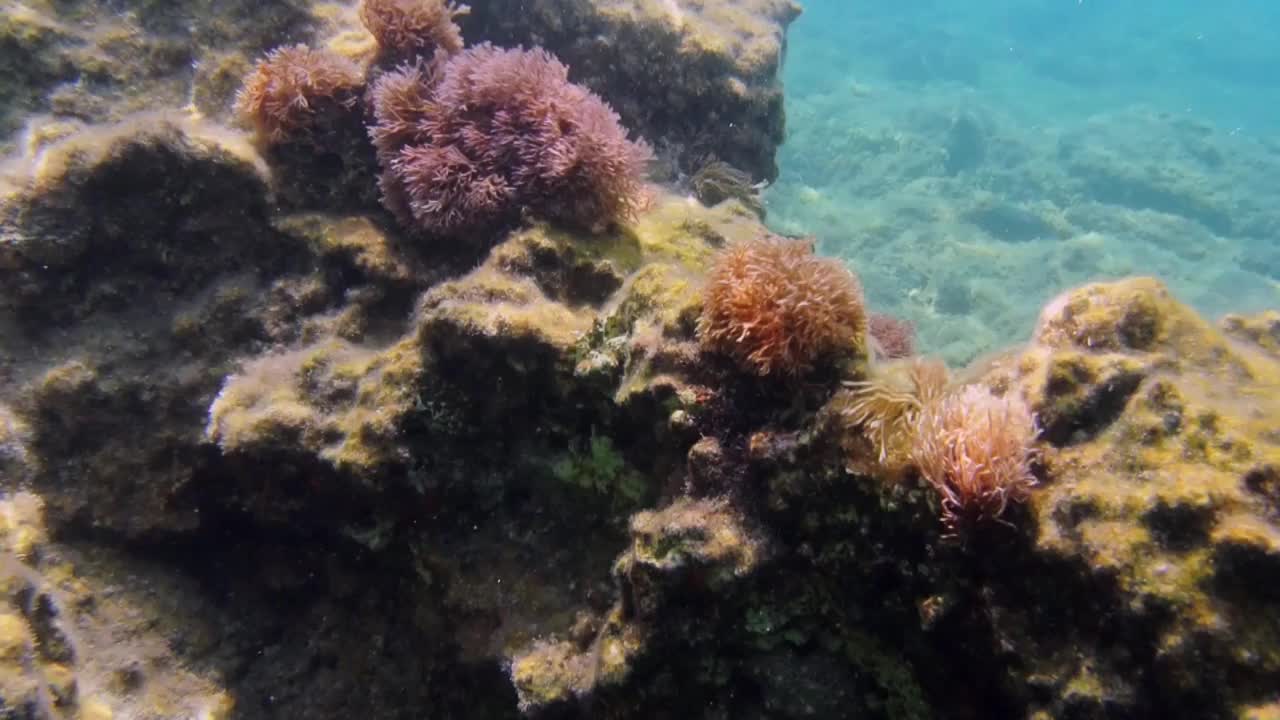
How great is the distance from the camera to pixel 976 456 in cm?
284

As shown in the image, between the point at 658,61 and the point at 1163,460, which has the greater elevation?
the point at 1163,460

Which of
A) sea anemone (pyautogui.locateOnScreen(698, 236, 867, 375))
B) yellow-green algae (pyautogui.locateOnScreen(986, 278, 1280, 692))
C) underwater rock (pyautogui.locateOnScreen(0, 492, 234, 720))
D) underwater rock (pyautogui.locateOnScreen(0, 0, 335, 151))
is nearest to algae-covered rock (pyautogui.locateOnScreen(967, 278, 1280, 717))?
yellow-green algae (pyautogui.locateOnScreen(986, 278, 1280, 692))

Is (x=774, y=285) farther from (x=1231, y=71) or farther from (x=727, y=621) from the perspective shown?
(x=1231, y=71)

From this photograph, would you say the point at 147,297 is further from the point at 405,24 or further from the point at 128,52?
the point at 405,24

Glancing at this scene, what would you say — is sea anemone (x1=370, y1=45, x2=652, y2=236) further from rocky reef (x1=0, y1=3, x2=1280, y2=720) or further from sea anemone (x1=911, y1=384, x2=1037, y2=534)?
sea anemone (x1=911, y1=384, x2=1037, y2=534)

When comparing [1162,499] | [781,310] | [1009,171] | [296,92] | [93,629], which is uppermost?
[1162,499]

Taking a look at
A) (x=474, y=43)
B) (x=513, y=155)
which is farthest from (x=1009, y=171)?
(x=513, y=155)

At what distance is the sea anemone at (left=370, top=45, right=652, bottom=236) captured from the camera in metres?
4.65

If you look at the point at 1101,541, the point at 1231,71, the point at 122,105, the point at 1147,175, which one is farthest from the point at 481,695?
the point at 1231,71

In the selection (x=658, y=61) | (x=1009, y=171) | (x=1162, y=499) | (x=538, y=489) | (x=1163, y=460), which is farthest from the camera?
(x=1009, y=171)

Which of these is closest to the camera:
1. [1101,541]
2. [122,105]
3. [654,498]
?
[1101,541]

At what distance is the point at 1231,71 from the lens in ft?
160

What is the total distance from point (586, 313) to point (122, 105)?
447cm

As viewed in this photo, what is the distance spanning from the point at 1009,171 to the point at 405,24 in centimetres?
2597
